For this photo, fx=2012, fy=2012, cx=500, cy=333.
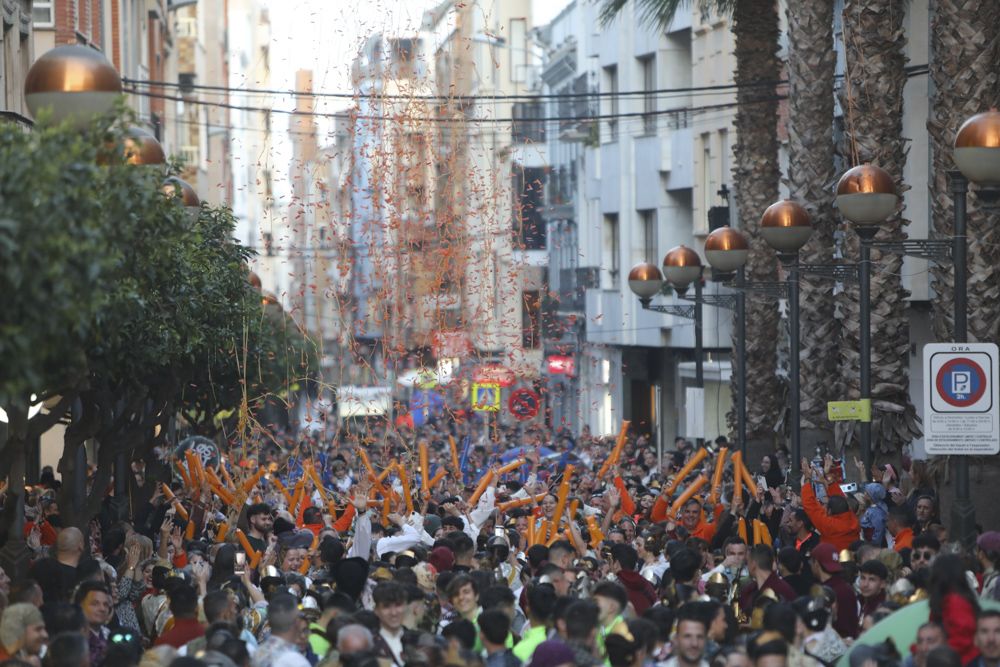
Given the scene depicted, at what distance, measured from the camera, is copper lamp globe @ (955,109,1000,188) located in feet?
42.5

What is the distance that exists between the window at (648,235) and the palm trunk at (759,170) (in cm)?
1909

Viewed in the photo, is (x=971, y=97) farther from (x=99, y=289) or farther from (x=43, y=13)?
(x=43, y=13)

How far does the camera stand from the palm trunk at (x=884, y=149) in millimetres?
21281

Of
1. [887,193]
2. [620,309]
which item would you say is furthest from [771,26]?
[620,309]

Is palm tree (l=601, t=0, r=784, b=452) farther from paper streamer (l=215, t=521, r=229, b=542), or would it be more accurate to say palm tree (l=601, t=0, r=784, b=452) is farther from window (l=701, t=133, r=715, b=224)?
window (l=701, t=133, r=715, b=224)

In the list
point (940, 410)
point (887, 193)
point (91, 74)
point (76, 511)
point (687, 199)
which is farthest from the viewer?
point (687, 199)

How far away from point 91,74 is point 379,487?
8.82 m

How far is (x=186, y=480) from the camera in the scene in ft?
71.4

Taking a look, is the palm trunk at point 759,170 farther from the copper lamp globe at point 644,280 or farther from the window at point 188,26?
the window at point 188,26

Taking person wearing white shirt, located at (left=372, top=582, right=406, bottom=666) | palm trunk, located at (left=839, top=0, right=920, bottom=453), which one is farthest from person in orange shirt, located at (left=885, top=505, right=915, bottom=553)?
palm trunk, located at (left=839, top=0, right=920, bottom=453)

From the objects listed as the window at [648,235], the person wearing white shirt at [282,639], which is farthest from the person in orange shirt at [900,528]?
the window at [648,235]

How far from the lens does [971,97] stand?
17641 millimetres

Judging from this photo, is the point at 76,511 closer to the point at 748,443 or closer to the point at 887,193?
the point at 887,193

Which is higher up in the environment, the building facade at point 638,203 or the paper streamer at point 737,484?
the building facade at point 638,203
